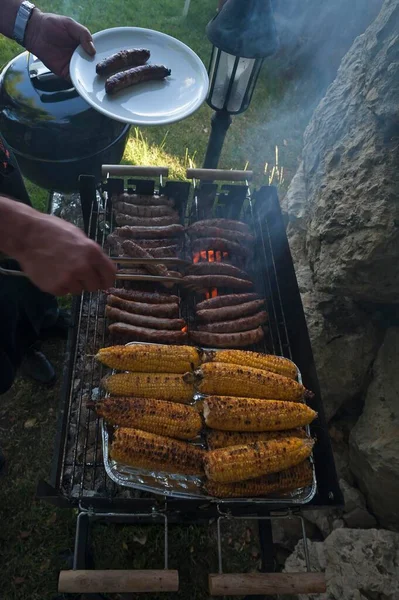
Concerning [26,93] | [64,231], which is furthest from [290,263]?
[26,93]

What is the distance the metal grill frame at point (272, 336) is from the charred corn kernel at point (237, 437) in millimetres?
370

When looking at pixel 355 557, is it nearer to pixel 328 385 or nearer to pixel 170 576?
pixel 328 385

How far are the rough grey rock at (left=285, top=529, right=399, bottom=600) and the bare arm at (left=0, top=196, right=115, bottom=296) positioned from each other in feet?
10.5

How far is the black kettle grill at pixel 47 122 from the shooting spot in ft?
14.8

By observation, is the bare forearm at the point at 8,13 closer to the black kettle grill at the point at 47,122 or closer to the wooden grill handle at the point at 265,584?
the black kettle grill at the point at 47,122

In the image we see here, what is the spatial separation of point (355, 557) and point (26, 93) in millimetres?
5634

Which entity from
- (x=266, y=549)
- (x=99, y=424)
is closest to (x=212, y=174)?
(x=99, y=424)

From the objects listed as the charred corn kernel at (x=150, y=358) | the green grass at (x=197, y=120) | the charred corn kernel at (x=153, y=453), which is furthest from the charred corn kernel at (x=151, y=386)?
the green grass at (x=197, y=120)

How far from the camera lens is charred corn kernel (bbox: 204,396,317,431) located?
3.07 meters

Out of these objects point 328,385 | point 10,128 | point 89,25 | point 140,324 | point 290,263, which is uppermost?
point 89,25

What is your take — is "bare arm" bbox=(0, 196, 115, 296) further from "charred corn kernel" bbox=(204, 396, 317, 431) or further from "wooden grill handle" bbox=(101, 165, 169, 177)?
"wooden grill handle" bbox=(101, 165, 169, 177)

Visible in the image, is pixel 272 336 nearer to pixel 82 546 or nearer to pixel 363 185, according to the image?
pixel 363 185

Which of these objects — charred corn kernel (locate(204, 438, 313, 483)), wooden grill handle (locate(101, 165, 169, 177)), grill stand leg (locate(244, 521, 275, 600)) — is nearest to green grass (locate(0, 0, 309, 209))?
wooden grill handle (locate(101, 165, 169, 177))

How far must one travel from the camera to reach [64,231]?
231 cm
